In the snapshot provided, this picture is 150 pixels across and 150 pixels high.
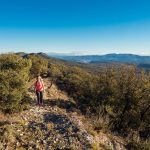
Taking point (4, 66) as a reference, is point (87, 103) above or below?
below

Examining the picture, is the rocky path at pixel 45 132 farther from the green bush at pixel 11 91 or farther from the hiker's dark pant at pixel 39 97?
the hiker's dark pant at pixel 39 97

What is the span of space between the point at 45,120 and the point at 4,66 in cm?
883

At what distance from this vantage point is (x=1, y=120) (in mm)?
17359

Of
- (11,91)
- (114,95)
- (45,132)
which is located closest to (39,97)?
(11,91)

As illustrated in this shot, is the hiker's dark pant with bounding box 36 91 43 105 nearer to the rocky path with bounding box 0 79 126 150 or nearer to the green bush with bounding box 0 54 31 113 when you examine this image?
the green bush with bounding box 0 54 31 113

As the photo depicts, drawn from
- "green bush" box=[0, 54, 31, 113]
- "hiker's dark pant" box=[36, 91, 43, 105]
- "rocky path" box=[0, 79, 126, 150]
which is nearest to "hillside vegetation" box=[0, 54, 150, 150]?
"green bush" box=[0, 54, 31, 113]

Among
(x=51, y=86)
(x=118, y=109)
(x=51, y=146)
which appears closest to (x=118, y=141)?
(x=51, y=146)

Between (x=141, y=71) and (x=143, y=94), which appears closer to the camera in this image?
(x=143, y=94)

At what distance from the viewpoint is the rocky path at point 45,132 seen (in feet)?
47.9

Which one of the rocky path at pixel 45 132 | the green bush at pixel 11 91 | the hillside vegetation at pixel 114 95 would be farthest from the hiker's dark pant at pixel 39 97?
the rocky path at pixel 45 132

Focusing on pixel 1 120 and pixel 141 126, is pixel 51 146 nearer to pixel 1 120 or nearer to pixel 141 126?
pixel 1 120

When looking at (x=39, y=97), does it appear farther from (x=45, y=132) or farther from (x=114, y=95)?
(x=114, y=95)

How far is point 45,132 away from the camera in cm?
1620

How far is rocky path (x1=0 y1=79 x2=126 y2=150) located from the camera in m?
14.6
